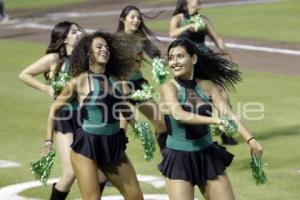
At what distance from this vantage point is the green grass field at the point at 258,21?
27844 mm

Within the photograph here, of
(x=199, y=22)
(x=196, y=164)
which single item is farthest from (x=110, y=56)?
(x=199, y=22)

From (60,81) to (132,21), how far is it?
2486 millimetres

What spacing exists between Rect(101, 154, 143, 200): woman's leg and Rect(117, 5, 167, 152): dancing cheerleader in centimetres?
191

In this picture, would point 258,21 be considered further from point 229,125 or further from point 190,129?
point 229,125

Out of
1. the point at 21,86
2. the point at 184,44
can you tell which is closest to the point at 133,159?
the point at 184,44

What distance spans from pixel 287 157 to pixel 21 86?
830 cm

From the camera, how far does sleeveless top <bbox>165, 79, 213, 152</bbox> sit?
9094mm

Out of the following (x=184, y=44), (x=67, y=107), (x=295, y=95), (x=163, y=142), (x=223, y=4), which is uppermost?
(x=184, y=44)

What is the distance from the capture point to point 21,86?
67.6 ft

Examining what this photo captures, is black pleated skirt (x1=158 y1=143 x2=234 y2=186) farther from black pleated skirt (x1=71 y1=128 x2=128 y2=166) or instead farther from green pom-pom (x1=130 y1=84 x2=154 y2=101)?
green pom-pom (x1=130 y1=84 x2=154 y2=101)

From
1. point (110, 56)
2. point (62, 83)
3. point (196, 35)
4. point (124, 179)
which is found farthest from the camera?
point (196, 35)

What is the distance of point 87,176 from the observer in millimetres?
9617

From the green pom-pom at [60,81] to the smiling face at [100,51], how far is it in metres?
0.92

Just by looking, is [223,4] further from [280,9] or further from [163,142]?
[163,142]
